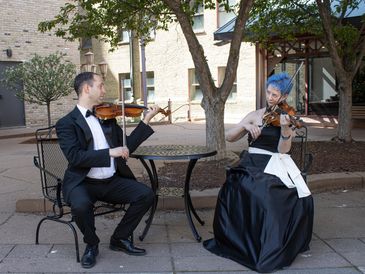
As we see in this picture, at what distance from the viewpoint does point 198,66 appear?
718 cm

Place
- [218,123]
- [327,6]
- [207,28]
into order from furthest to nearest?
[207,28], [327,6], [218,123]

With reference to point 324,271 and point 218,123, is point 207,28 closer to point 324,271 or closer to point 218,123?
point 218,123

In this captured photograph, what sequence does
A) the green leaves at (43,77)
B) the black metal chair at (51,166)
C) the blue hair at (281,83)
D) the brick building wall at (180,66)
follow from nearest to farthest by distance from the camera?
the blue hair at (281,83), the black metal chair at (51,166), the green leaves at (43,77), the brick building wall at (180,66)

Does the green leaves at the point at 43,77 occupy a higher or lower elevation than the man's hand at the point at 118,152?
higher

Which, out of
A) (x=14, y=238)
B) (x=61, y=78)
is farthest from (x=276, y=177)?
(x=61, y=78)

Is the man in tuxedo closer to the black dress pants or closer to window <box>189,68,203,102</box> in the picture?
the black dress pants

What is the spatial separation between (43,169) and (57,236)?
67 centimetres

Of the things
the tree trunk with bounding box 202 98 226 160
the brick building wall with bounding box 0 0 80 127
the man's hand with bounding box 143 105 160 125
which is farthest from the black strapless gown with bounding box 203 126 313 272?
the brick building wall with bounding box 0 0 80 127

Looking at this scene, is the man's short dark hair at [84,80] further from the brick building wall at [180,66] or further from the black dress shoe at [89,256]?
the brick building wall at [180,66]

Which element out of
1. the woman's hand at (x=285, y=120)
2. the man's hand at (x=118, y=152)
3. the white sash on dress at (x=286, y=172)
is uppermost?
the woman's hand at (x=285, y=120)

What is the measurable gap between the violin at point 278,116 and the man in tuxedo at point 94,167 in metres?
0.92

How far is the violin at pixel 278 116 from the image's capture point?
362 centimetres

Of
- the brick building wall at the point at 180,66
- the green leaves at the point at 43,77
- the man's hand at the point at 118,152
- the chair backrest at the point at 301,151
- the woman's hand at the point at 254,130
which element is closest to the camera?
the man's hand at the point at 118,152

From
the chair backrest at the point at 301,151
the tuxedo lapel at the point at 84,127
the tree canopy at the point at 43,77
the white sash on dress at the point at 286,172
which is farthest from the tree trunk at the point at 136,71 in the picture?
the white sash on dress at the point at 286,172
